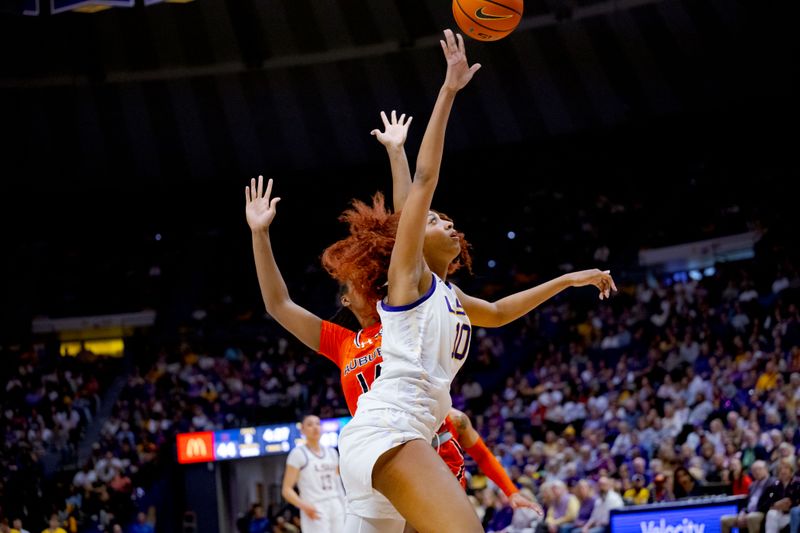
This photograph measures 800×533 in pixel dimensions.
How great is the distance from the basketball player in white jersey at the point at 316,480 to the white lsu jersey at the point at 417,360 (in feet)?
18.0

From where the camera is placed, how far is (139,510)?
1767 centimetres

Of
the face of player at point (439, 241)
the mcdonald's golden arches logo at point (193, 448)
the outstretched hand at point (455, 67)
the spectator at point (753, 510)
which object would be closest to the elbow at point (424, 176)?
the outstretched hand at point (455, 67)

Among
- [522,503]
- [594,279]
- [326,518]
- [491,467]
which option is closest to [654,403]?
[326,518]

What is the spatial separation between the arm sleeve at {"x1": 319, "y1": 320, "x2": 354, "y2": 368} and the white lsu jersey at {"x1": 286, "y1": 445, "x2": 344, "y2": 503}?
4970 mm

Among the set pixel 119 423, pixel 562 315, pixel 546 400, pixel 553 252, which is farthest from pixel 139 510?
pixel 553 252

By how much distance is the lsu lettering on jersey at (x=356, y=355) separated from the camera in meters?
4.16

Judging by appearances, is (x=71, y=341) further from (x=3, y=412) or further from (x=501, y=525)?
(x=501, y=525)

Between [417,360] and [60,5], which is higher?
[60,5]

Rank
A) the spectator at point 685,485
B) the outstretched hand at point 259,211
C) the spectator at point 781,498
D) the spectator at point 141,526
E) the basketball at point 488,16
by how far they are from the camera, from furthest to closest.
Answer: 1. the spectator at point 141,526
2. the spectator at point 685,485
3. the spectator at point 781,498
4. the basketball at point 488,16
5. the outstretched hand at point 259,211

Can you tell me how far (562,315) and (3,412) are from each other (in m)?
11.8

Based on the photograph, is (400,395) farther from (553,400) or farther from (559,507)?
(553,400)

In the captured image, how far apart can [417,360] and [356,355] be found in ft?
1.86

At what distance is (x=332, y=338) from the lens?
4508 millimetres

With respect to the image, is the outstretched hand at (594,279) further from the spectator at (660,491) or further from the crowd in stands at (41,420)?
the crowd in stands at (41,420)
